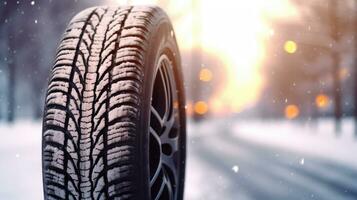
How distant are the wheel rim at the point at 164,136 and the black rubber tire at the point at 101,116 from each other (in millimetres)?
369

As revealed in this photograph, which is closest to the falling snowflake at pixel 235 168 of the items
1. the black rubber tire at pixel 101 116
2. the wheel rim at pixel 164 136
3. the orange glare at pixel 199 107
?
the wheel rim at pixel 164 136

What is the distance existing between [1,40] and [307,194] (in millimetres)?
11758

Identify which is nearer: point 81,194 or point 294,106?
point 81,194

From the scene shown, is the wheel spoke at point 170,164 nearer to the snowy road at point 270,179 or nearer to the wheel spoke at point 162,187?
the wheel spoke at point 162,187

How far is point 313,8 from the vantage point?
18234mm

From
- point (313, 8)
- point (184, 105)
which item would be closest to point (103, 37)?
point (184, 105)

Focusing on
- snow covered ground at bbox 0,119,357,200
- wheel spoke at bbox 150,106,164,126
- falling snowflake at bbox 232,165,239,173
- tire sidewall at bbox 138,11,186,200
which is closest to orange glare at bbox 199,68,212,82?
snow covered ground at bbox 0,119,357,200

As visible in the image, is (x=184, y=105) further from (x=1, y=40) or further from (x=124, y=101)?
(x=1, y=40)

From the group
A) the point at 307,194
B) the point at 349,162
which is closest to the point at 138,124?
the point at 307,194

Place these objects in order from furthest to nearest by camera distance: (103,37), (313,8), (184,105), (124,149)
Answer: (313,8), (184,105), (103,37), (124,149)

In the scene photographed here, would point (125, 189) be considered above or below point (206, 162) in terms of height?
above

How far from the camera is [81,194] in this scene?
2053 mm

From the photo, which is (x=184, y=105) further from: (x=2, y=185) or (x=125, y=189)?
(x=2, y=185)

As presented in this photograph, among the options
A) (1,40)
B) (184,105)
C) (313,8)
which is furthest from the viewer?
(313,8)
